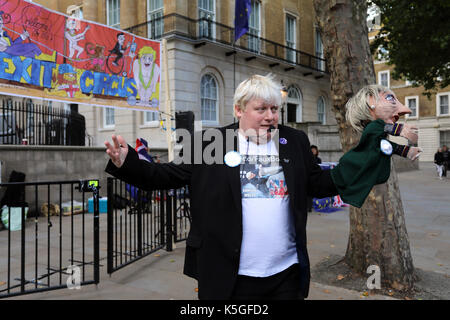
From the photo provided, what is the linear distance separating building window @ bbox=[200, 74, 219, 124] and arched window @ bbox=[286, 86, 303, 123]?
7.30 meters

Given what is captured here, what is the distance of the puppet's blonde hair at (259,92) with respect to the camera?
2000 millimetres

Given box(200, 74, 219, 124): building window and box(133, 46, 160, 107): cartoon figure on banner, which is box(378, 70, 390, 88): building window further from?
box(133, 46, 160, 107): cartoon figure on banner

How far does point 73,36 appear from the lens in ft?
20.7

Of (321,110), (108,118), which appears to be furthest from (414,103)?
(108,118)

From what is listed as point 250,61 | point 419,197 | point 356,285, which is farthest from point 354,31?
point 250,61

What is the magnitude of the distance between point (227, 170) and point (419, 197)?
12.6 meters

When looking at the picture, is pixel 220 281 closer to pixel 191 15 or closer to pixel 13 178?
pixel 13 178

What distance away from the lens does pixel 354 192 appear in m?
1.97

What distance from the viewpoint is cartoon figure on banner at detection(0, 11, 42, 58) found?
5.29m

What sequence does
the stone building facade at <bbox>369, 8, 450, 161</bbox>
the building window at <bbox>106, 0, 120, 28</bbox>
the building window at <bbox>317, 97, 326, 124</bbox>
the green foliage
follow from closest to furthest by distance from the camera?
the green foliage
the building window at <bbox>106, 0, 120, 28</bbox>
the building window at <bbox>317, 97, 326, 124</bbox>
the stone building facade at <bbox>369, 8, 450, 161</bbox>

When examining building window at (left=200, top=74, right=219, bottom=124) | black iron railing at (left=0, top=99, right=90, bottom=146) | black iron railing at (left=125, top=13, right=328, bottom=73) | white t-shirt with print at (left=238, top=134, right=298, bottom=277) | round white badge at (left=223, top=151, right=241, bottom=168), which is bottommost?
white t-shirt with print at (left=238, top=134, right=298, bottom=277)

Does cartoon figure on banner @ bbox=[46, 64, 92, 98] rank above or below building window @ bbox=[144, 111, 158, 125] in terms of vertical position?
below

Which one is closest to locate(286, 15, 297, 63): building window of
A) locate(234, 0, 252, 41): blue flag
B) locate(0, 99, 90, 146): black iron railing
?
locate(234, 0, 252, 41): blue flag

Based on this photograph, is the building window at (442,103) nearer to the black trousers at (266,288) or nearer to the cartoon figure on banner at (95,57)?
the cartoon figure on banner at (95,57)
